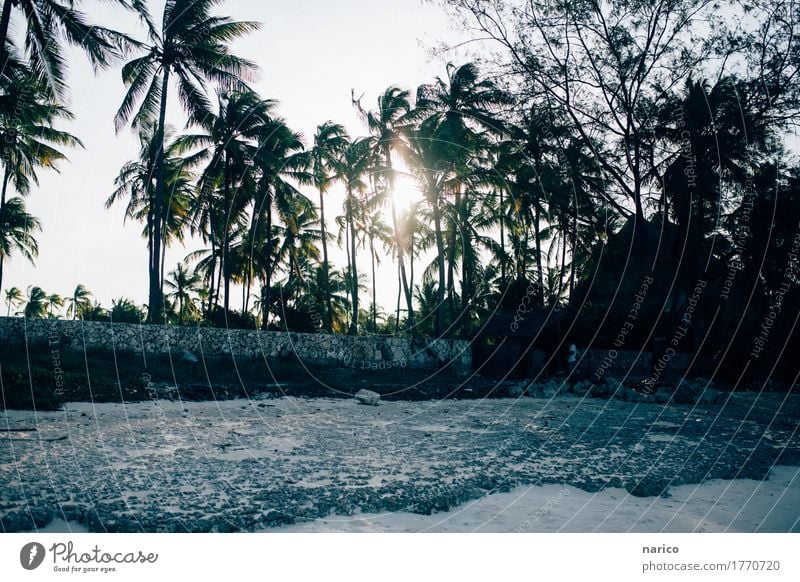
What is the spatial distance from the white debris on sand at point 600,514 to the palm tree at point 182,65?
16515 millimetres

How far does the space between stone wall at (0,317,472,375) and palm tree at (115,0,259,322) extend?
1.52 meters

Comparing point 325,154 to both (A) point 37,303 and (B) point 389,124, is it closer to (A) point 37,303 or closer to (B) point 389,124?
(B) point 389,124

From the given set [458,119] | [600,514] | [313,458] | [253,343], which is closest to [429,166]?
[458,119]

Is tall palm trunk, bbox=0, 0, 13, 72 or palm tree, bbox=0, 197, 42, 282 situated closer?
tall palm trunk, bbox=0, 0, 13, 72

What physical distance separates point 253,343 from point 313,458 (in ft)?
46.2

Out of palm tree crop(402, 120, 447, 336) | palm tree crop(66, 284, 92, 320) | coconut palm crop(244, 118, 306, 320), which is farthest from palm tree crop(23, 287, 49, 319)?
palm tree crop(402, 120, 447, 336)

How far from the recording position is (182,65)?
20312 mm

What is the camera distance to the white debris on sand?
459 cm

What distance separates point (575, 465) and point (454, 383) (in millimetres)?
13997

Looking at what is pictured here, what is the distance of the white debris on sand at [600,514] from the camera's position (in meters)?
4.59

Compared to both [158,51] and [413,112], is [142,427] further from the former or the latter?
[413,112]

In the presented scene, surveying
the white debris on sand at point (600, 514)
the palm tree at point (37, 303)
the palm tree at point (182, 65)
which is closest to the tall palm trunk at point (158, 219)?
the palm tree at point (182, 65)

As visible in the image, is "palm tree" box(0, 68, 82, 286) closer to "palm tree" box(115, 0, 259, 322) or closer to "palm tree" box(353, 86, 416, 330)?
"palm tree" box(115, 0, 259, 322)

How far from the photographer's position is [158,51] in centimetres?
1958
